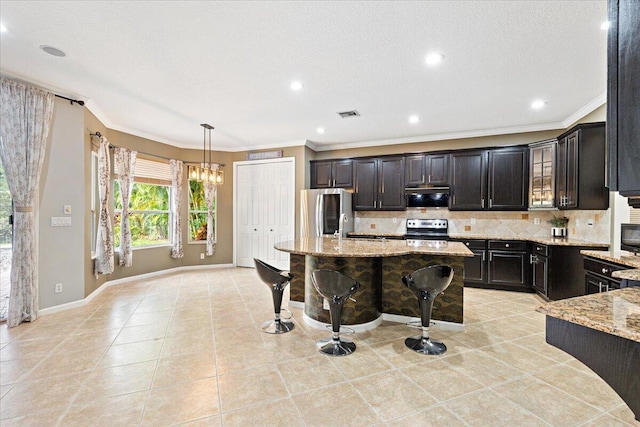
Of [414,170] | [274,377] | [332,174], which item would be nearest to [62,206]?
[274,377]

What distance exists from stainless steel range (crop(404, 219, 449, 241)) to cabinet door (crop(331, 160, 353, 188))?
1480mm

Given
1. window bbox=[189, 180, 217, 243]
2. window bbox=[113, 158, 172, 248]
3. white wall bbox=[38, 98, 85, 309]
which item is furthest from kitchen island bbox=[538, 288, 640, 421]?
window bbox=[189, 180, 217, 243]

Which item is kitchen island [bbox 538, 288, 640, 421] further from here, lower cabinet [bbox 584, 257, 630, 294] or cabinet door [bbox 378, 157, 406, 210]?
cabinet door [bbox 378, 157, 406, 210]

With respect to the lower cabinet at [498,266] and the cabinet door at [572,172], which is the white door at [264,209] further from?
the cabinet door at [572,172]

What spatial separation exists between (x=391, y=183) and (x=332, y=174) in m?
1.22

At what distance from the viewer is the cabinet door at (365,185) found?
596cm

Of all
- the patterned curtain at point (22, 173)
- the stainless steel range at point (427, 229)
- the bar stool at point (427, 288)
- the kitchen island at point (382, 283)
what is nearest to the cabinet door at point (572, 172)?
the stainless steel range at point (427, 229)

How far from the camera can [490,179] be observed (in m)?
5.21

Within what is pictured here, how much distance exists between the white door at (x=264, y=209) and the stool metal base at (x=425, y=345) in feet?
12.3

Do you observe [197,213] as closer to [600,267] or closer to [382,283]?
[382,283]

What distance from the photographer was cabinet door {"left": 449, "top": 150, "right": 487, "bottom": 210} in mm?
5262

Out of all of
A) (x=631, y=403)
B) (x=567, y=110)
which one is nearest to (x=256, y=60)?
(x=631, y=403)

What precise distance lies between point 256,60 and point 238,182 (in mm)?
4049

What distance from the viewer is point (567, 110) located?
4.34m
